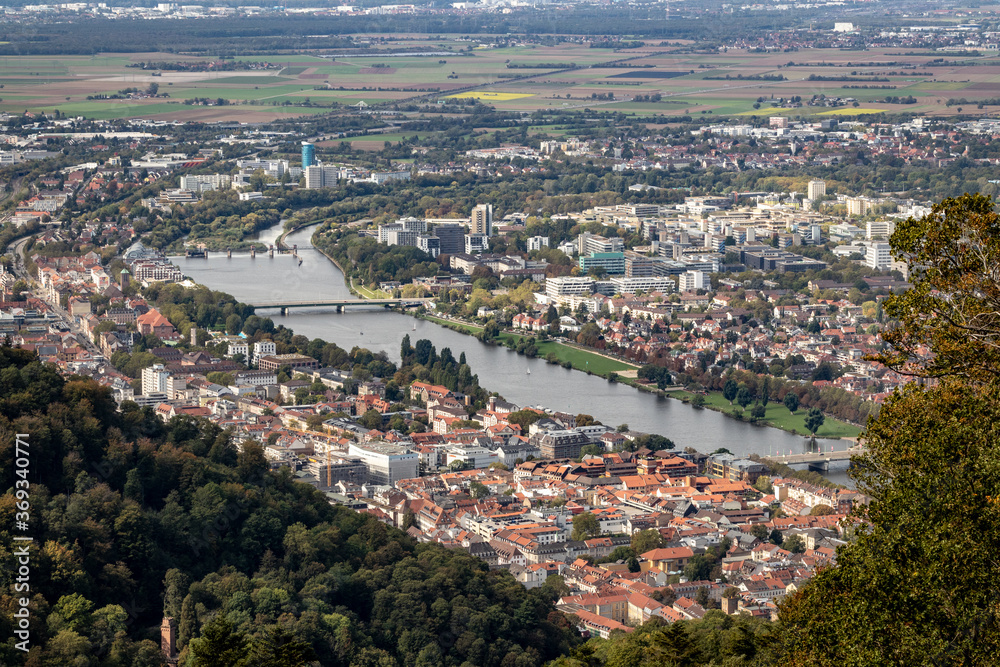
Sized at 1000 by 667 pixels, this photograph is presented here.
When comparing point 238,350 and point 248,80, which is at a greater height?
point 248,80

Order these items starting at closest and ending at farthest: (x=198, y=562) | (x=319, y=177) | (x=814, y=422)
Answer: (x=198, y=562), (x=814, y=422), (x=319, y=177)

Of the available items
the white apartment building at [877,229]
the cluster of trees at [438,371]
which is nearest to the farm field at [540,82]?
Answer: the white apartment building at [877,229]

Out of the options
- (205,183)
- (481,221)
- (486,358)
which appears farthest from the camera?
(205,183)

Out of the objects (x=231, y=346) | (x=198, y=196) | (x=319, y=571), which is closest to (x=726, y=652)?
(x=319, y=571)

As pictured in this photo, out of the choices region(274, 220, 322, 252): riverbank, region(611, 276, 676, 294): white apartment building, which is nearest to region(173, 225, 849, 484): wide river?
region(274, 220, 322, 252): riverbank

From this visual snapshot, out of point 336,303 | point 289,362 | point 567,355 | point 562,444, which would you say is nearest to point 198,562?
point 562,444

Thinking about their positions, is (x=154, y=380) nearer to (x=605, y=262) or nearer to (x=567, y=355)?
(x=567, y=355)

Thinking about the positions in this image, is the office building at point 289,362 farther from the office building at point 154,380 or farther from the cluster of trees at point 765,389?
the cluster of trees at point 765,389
